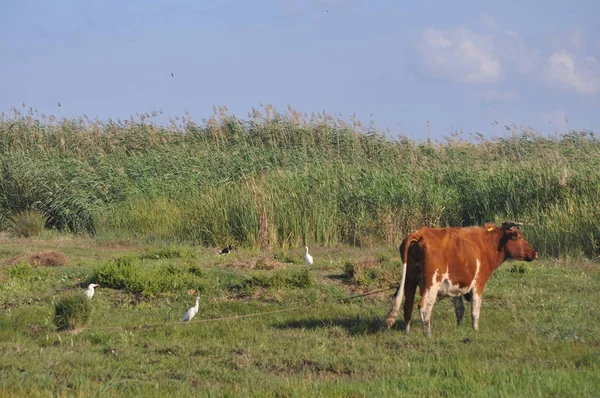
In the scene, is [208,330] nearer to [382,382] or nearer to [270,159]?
[382,382]

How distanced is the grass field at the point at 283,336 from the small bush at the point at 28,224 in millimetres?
6416

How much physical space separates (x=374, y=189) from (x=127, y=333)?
12090 mm

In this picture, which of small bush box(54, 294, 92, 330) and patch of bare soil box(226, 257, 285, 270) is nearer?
small bush box(54, 294, 92, 330)

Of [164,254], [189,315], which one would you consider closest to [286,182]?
[164,254]

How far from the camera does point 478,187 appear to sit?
22.1 m

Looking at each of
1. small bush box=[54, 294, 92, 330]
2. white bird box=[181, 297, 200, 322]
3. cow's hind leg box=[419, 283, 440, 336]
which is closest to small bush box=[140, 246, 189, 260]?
white bird box=[181, 297, 200, 322]

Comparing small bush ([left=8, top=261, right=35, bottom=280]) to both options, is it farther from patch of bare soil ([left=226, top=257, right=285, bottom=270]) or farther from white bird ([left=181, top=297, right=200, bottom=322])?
white bird ([left=181, top=297, right=200, bottom=322])

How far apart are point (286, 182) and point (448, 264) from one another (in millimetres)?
12627

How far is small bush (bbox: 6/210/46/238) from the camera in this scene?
2348cm

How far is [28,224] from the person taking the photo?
927 inches

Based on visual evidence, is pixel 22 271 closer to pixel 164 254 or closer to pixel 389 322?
pixel 164 254

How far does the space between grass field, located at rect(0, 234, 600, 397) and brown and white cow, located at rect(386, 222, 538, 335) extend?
0.41 meters

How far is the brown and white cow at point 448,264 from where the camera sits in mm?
10211

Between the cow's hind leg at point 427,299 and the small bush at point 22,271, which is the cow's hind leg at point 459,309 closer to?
the cow's hind leg at point 427,299
